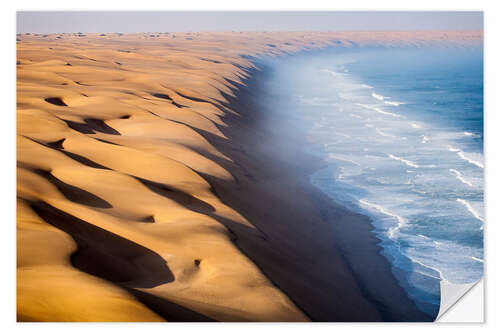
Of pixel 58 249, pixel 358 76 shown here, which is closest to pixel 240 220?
pixel 58 249

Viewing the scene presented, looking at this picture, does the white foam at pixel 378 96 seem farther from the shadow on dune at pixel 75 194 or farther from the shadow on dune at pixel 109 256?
the shadow on dune at pixel 109 256

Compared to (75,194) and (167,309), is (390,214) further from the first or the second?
(167,309)

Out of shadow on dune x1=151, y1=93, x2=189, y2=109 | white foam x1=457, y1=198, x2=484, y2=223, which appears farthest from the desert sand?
white foam x1=457, y1=198, x2=484, y2=223

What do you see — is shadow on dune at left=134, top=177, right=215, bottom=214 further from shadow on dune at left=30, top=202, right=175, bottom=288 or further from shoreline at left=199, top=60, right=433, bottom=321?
shadow on dune at left=30, top=202, right=175, bottom=288

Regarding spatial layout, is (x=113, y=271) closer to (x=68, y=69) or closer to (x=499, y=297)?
(x=499, y=297)

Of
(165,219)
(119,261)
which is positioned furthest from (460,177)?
(119,261)
